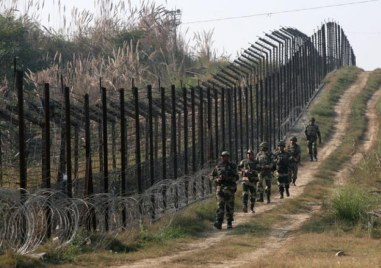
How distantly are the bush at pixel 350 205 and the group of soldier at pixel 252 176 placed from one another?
224 cm

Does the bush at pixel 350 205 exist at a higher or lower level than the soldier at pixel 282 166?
lower

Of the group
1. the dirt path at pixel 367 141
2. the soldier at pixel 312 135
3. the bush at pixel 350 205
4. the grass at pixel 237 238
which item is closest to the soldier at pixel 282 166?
the grass at pixel 237 238

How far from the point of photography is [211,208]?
22406mm

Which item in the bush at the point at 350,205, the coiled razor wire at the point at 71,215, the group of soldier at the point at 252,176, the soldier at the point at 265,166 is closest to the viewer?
the coiled razor wire at the point at 71,215

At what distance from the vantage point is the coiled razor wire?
47.8 feet

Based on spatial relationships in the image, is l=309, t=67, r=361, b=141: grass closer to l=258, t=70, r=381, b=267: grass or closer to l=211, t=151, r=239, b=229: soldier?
l=258, t=70, r=381, b=267: grass

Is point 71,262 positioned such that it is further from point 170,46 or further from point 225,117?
point 170,46

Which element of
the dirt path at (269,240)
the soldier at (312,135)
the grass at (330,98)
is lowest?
the dirt path at (269,240)

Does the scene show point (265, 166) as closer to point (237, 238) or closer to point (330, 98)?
point (237, 238)

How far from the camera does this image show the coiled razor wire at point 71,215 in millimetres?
14570

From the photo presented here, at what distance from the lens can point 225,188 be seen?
797 inches

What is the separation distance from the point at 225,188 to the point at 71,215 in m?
5.16

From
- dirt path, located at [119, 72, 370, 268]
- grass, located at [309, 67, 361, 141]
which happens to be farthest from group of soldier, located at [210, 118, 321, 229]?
grass, located at [309, 67, 361, 141]

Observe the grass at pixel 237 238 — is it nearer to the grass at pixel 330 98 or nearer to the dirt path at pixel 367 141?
the dirt path at pixel 367 141
